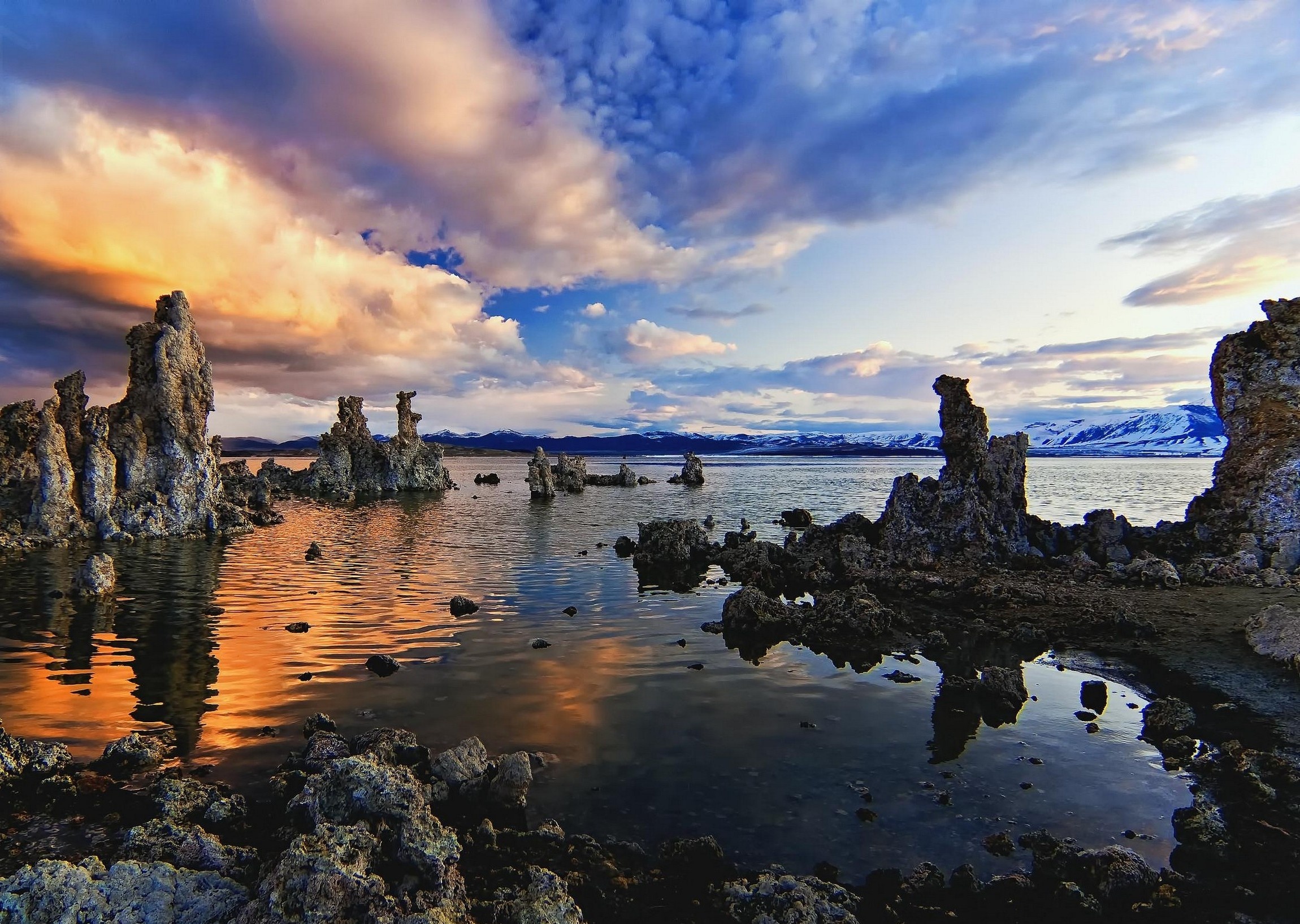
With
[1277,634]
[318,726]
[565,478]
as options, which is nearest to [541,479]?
[565,478]

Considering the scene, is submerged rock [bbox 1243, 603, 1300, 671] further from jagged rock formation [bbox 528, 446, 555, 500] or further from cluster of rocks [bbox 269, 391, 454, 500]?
cluster of rocks [bbox 269, 391, 454, 500]

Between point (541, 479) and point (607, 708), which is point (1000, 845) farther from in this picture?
point (541, 479)

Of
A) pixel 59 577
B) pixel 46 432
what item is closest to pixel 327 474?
pixel 46 432

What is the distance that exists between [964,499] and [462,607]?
31.3 meters

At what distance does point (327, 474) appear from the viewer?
380ft

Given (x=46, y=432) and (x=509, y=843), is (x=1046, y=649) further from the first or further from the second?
(x=46, y=432)

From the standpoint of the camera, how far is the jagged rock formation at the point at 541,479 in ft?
332

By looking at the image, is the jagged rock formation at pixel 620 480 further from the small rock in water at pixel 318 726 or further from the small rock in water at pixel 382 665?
the small rock in water at pixel 318 726

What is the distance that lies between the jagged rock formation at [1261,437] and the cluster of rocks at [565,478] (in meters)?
80.7

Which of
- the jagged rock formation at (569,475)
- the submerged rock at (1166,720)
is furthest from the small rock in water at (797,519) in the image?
the jagged rock formation at (569,475)

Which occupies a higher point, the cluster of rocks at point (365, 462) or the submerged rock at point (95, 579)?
the cluster of rocks at point (365, 462)

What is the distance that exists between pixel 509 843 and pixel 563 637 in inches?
547

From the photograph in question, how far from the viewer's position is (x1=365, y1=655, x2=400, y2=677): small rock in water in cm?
2084

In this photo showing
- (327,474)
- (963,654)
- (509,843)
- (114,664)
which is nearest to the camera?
(509,843)
